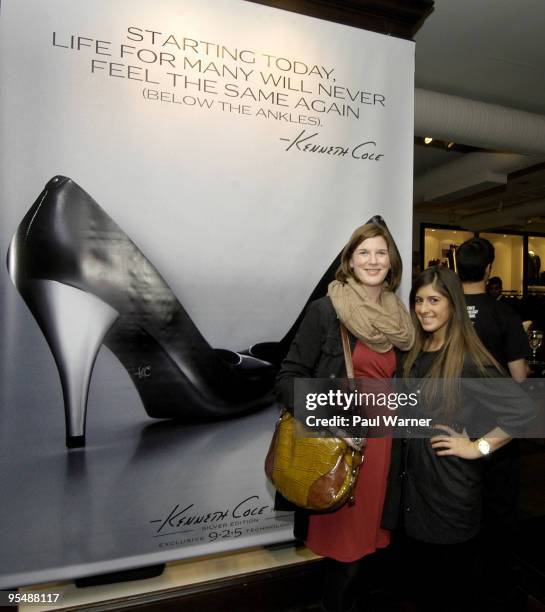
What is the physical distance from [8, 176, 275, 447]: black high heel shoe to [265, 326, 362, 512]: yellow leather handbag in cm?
62

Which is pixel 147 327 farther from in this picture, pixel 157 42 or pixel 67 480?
pixel 157 42

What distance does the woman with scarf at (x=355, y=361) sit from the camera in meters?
1.45

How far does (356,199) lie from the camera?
208 centimetres

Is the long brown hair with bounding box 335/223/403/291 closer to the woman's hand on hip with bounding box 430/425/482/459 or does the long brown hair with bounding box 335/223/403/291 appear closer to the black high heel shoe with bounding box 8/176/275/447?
the woman's hand on hip with bounding box 430/425/482/459

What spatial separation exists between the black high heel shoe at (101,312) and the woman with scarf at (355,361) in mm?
577

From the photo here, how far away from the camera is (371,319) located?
1.45 m

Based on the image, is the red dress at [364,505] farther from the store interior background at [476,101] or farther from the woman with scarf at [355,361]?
the store interior background at [476,101]

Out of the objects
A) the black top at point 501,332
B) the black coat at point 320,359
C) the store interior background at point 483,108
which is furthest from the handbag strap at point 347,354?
the store interior background at point 483,108

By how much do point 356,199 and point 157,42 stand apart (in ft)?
3.46
